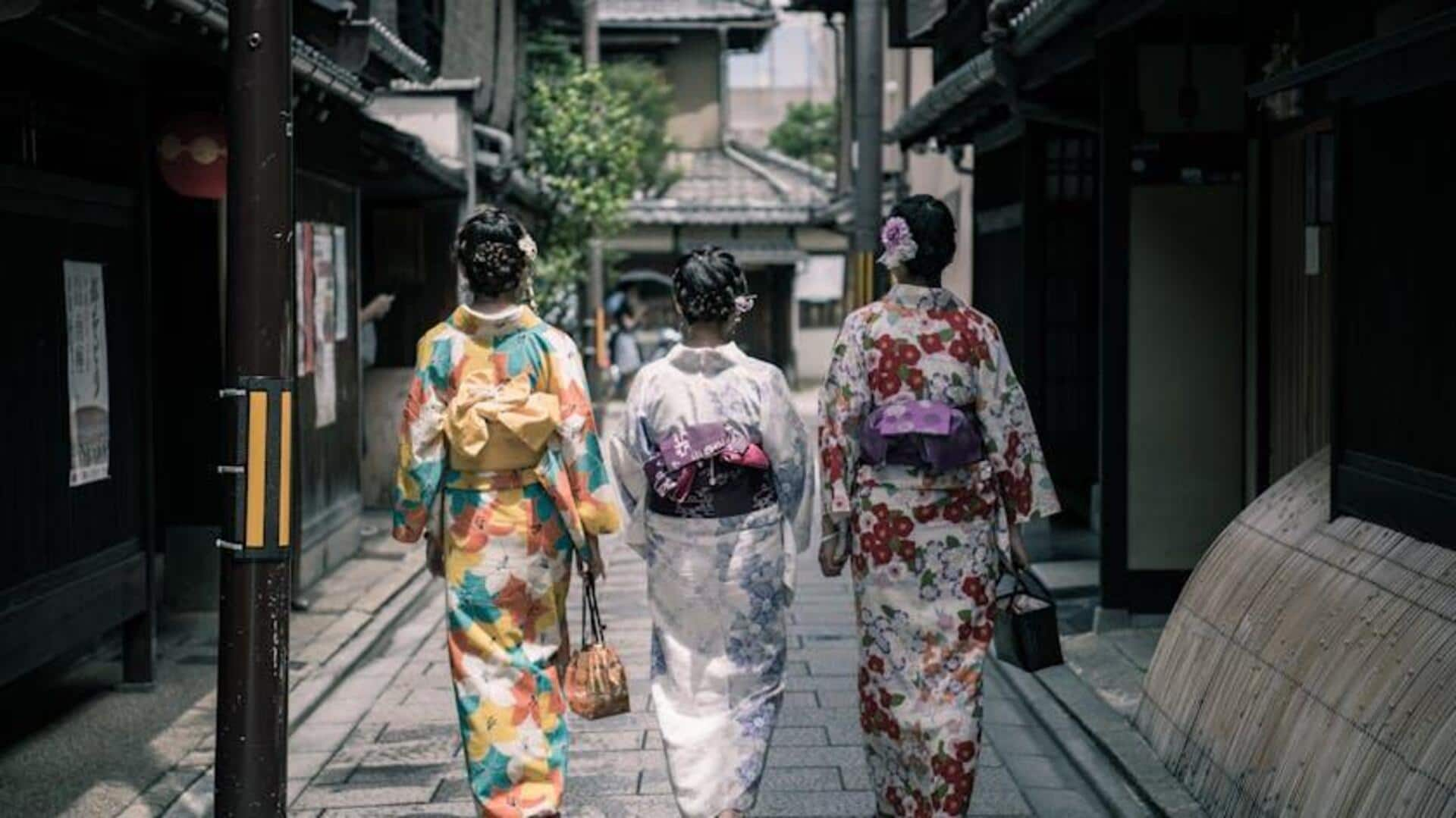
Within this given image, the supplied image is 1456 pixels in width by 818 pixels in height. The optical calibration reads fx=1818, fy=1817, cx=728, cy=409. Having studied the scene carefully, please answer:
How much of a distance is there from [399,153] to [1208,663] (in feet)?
30.2

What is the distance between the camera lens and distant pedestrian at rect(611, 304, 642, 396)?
35.5 m

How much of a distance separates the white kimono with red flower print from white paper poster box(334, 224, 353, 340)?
8.60m

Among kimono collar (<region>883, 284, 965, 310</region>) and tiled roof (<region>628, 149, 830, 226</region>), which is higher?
tiled roof (<region>628, 149, 830, 226</region>)

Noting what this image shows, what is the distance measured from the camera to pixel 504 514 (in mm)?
7145

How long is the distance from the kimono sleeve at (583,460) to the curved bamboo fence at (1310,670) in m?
2.62

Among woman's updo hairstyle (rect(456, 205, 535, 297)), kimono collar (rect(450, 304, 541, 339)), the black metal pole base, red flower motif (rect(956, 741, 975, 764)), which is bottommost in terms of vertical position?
red flower motif (rect(956, 741, 975, 764))

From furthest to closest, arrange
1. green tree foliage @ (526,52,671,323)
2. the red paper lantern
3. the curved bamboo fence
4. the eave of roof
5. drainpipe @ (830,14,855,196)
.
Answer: drainpipe @ (830,14,855,196) → green tree foliage @ (526,52,671,323) → the red paper lantern → the eave of roof → the curved bamboo fence

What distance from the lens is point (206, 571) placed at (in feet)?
40.5

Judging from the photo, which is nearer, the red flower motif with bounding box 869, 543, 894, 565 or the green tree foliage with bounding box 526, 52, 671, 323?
the red flower motif with bounding box 869, 543, 894, 565

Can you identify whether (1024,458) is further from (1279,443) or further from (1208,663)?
(1279,443)

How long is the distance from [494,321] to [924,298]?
1713 mm

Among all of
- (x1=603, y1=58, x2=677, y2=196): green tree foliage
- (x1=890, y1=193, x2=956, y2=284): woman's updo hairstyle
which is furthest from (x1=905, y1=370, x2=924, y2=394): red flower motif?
(x1=603, y1=58, x2=677, y2=196): green tree foliage

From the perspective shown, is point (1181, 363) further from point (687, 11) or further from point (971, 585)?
point (687, 11)

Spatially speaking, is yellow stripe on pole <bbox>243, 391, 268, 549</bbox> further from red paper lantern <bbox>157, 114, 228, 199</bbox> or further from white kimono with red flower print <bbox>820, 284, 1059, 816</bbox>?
red paper lantern <bbox>157, 114, 228, 199</bbox>
